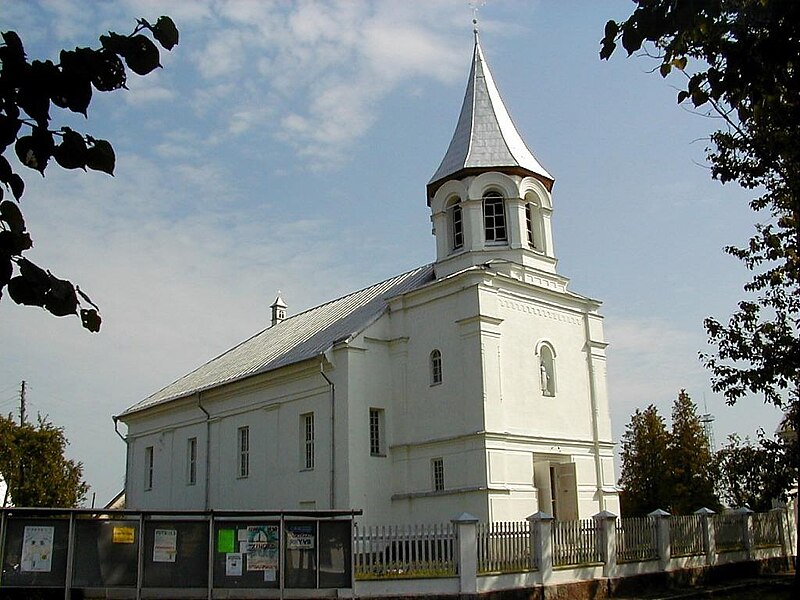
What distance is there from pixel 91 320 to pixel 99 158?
906mm

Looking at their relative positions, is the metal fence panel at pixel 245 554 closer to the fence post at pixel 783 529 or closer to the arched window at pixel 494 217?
the arched window at pixel 494 217

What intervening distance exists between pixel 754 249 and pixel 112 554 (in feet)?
52.4

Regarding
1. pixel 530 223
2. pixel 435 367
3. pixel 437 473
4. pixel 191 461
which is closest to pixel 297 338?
pixel 191 461

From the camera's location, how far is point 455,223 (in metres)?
27.8

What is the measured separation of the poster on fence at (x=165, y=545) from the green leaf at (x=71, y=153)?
12544 mm

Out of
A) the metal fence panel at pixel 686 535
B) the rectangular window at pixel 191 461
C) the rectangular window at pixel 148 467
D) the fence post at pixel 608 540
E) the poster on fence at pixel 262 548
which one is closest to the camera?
the poster on fence at pixel 262 548

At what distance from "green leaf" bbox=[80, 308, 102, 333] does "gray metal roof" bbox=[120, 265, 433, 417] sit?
70.6 feet

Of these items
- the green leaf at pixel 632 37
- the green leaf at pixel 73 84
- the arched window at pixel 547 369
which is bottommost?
the green leaf at pixel 73 84

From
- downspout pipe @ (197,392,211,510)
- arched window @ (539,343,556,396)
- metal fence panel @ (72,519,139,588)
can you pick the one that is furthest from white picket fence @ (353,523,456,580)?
downspout pipe @ (197,392,211,510)

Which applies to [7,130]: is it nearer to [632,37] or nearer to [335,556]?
[632,37]

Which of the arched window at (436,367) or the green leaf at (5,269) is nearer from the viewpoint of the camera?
the green leaf at (5,269)

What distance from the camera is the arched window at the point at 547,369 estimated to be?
26750mm

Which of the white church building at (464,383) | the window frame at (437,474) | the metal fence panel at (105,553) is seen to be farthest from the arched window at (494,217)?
the metal fence panel at (105,553)

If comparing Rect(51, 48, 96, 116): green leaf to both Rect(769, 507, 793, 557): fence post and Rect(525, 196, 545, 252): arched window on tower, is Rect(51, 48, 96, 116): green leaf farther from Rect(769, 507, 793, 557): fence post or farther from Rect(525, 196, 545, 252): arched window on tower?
Rect(769, 507, 793, 557): fence post
